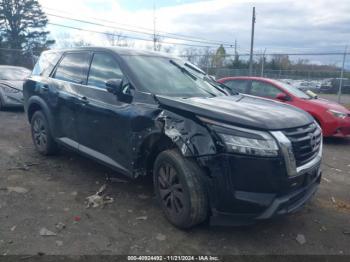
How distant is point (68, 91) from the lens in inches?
190

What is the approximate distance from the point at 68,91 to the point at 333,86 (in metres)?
20.0

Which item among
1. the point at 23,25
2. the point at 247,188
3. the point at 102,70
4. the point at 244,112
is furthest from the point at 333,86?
the point at 23,25

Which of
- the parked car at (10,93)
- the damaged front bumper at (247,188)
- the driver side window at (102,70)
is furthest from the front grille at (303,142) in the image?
the parked car at (10,93)

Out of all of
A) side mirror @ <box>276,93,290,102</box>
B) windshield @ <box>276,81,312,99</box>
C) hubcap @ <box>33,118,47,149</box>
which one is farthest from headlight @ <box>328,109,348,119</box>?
hubcap @ <box>33,118,47,149</box>

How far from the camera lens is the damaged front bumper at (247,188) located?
115 inches

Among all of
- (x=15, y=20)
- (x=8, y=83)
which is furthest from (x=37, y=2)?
(x=8, y=83)

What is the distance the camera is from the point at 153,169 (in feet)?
12.2

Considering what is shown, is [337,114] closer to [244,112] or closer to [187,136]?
[244,112]

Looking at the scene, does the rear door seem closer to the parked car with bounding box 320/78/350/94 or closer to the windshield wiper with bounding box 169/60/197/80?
the windshield wiper with bounding box 169/60/197/80

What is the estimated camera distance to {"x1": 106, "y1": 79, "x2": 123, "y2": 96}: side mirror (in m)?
3.82

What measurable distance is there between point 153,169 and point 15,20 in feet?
123

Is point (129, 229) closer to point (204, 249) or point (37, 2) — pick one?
point (204, 249)

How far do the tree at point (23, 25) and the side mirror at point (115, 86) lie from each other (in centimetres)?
3348

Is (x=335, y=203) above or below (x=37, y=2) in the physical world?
below
